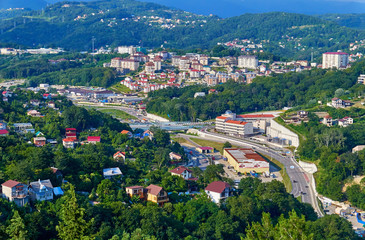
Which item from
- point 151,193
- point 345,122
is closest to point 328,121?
point 345,122

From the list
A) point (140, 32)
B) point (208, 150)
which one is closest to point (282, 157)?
point (208, 150)

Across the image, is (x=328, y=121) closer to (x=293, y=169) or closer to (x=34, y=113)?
(x=293, y=169)

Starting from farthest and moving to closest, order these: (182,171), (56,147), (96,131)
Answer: (96,131)
(56,147)
(182,171)

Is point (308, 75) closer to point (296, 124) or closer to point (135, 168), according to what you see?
point (296, 124)

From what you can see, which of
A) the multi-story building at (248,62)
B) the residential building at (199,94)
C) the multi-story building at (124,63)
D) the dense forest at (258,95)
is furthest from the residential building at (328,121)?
the multi-story building at (124,63)

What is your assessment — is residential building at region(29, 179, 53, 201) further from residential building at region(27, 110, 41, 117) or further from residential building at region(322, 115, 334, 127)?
residential building at region(322, 115, 334, 127)

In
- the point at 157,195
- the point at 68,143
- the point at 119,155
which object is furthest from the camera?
the point at 68,143
